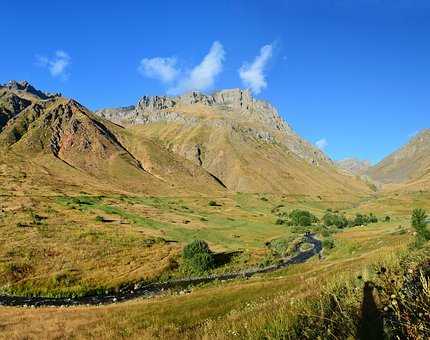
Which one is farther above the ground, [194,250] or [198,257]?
[194,250]

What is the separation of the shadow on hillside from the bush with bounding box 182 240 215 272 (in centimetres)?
133

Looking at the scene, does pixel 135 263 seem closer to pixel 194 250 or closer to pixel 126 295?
pixel 194 250

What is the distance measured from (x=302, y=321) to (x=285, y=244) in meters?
79.2

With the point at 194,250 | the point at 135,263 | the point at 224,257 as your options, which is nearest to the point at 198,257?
the point at 194,250

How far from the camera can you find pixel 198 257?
210 feet

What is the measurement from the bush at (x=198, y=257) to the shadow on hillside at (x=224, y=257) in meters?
1.33

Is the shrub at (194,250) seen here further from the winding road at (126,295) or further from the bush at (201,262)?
the winding road at (126,295)

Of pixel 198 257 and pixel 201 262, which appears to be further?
pixel 198 257

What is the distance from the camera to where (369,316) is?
8008mm

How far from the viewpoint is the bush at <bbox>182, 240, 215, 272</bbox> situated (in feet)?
208

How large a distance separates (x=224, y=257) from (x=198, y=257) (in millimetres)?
7554

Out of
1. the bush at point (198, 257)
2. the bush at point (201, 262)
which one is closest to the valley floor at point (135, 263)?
the bush at point (198, 257)

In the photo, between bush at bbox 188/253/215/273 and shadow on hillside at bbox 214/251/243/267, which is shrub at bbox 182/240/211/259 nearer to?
bush at bbox 188/253/215/273

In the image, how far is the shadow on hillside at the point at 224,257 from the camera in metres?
67.6
